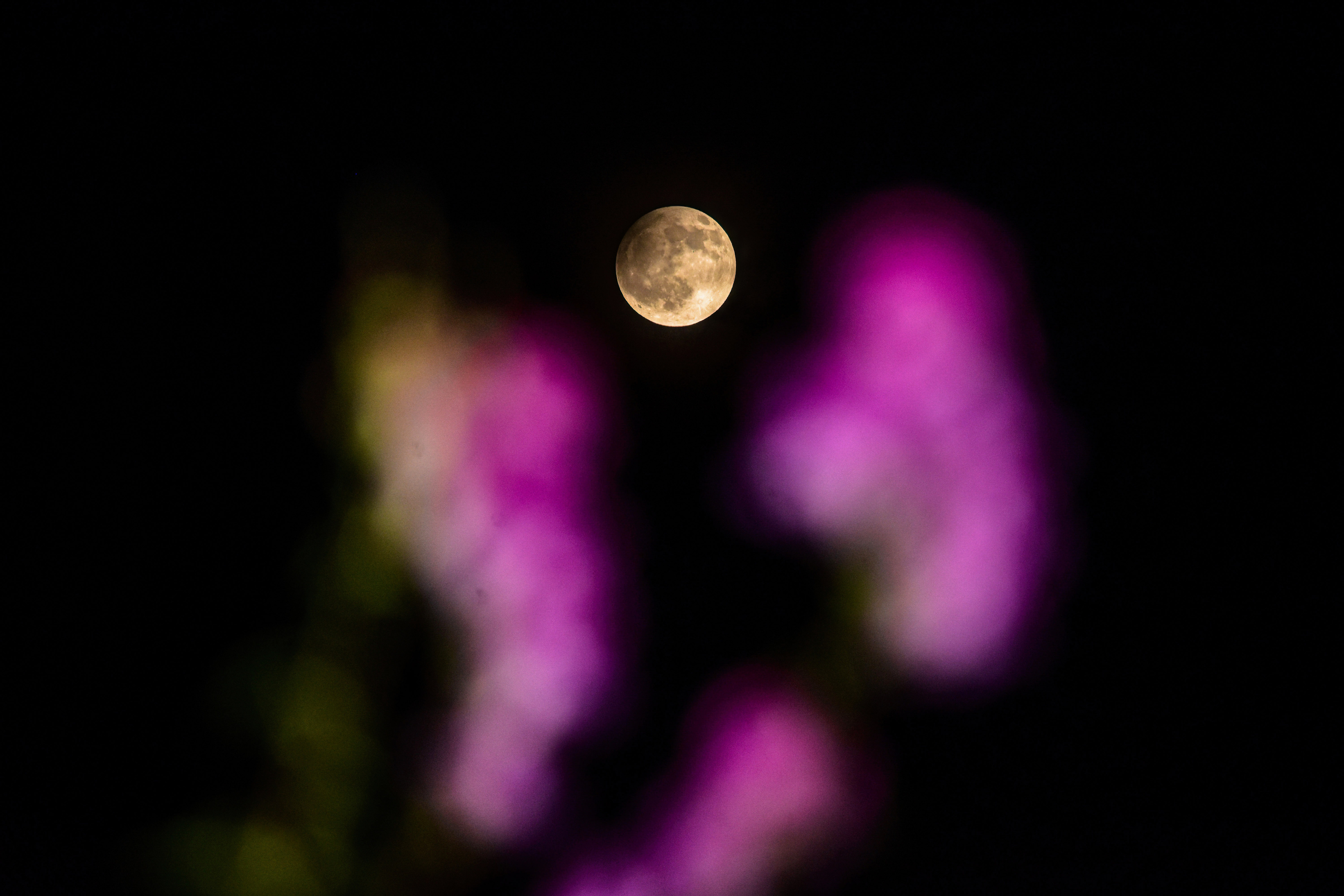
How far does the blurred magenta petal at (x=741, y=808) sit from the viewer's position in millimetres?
3137

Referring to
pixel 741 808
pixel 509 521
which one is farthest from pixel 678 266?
pixel 741 808

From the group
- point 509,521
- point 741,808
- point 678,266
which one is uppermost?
point 678,266

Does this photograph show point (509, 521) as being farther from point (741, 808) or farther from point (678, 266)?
point (741, 808)

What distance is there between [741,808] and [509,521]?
4.88ft

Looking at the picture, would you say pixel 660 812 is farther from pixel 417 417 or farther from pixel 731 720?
pixel 417 417

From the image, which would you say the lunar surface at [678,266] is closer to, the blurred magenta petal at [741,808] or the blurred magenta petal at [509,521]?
the blurred magenta petal at [509,521]

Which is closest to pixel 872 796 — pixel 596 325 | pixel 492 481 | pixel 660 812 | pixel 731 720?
pixel 731 720

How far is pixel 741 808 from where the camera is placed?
3240 mm

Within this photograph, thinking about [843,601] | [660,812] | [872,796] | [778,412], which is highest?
[778,412]

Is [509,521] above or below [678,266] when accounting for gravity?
below

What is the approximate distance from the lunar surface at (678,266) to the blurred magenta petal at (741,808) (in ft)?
5.05

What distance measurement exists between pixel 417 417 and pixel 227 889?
2008 millimetres

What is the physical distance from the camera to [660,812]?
10.7ft

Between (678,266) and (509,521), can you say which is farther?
(509,521)
